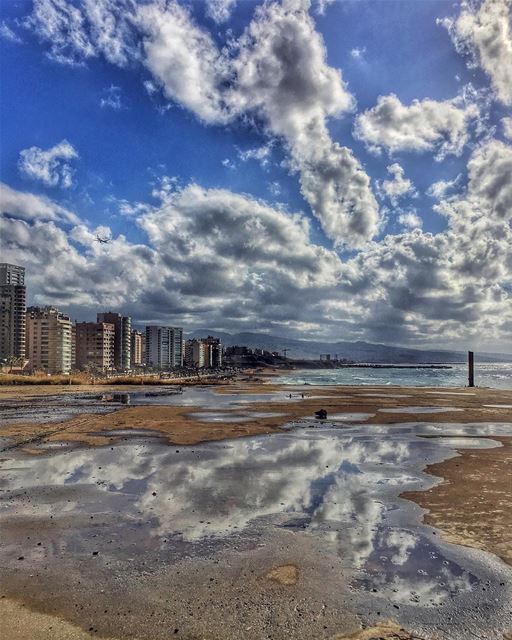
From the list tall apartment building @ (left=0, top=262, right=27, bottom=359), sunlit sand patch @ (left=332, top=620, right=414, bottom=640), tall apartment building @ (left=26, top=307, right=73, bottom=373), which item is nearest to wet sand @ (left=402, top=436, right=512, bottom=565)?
sunlit sand patch @ (left=332, top=620, right=414, bottom=640)

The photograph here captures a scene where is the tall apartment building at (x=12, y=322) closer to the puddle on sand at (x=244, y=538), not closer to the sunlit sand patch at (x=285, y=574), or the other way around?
the puddle on sand at (x=244, y=538)

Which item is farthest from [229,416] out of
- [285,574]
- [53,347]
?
→ [53,347]

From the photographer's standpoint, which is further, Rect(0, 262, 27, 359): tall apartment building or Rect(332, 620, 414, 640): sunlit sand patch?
Rect(0, 262, 27, 359): tall apartment building

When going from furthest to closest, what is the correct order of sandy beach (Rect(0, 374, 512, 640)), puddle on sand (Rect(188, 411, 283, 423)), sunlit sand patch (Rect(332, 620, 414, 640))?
puddle on sand (Rect(188, 411, 283, 423)) < sandy beach (Rect(0, 374, 512, 640)) < sunlit sand patch (Rect(332, 620, 414, 640))

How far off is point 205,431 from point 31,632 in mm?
22909

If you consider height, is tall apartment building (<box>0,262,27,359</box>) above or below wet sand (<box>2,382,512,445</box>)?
above

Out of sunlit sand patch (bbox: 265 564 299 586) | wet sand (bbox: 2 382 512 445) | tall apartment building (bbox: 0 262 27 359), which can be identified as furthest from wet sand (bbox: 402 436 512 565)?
tall apartment building (bbox: 0 262 27 359)

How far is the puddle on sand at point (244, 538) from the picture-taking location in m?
8.40

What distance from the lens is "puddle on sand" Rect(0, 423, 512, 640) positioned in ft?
27.6

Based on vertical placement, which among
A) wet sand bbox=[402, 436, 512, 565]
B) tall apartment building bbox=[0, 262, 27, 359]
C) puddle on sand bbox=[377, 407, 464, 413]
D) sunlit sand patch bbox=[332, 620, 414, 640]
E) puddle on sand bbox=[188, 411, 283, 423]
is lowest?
puddle on sand bbox=[377, 407, 464, 413]

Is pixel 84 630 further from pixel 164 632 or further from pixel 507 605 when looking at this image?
pixel 507 605

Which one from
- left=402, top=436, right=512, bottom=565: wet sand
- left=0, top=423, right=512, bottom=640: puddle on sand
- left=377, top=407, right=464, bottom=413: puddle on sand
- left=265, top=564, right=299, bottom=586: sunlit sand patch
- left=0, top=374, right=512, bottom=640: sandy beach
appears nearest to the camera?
left=0, top=374, right=512, bottom=640: sandy beach

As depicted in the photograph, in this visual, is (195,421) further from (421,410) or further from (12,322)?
(12,322)

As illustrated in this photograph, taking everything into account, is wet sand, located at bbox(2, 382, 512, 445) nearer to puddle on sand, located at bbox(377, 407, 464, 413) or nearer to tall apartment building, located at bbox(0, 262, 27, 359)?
puddle on sand, located at bbox(377, 407, 464, 413)
